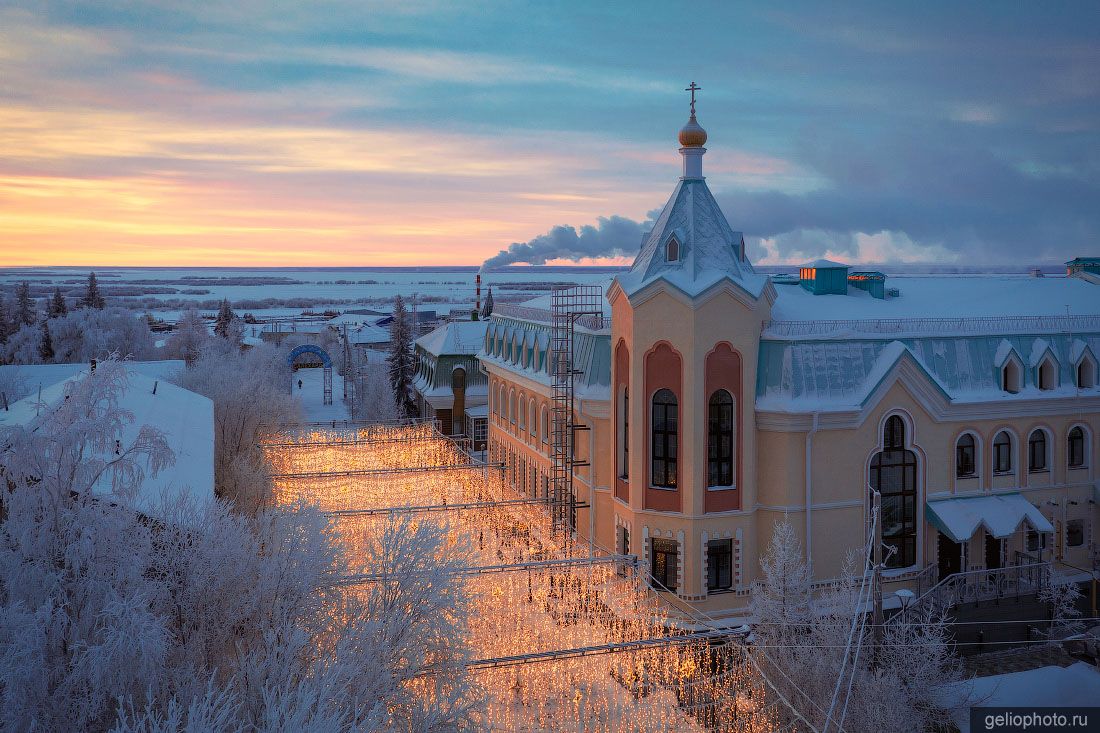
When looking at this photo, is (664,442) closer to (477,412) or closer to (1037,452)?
(1037,452)

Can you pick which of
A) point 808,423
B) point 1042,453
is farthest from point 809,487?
point 1042,453

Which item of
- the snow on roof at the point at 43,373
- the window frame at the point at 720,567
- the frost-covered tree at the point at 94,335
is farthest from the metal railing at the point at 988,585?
the frost-covered tree at the point at 94,335

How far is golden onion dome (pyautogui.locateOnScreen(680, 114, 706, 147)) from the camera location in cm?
2492

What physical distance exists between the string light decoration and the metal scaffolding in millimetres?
1555

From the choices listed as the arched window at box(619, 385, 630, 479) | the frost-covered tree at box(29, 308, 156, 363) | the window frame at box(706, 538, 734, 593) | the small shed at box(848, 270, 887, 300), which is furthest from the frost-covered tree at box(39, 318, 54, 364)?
the window frame at box(706, 538, 734, 593)

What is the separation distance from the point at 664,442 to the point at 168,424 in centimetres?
1541

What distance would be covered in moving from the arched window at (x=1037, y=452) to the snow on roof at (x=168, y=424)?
2311 centimetres

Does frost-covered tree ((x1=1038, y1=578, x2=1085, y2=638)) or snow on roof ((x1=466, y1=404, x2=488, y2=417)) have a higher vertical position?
snow on roof ((x1=466, y1=404, x2=488, y2=417))

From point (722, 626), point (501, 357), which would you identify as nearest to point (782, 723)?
point (722, 626)

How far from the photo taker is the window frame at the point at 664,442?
23141 millimetres

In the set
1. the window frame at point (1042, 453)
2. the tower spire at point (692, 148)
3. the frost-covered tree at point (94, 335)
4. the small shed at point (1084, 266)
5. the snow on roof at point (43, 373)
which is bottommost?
the window frame at point (1042, 453)

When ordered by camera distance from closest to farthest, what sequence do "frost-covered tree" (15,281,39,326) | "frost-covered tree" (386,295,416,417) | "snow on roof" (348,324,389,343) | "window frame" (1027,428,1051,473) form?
1. "window frame" (1027,428,1051,473)
2. "frost-covered tree" (386,295,416,417)
3. "frost-covered tree" (15,281,39,326)
4. "snow on roof" (348,324,389,343)

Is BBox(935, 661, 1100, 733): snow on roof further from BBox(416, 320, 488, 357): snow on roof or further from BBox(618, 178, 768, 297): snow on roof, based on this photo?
BBox(416, 320, 488, 357): snow on roof

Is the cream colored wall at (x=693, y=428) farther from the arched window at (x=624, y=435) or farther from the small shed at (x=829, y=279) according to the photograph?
the small shed at (x=829, y=279)
